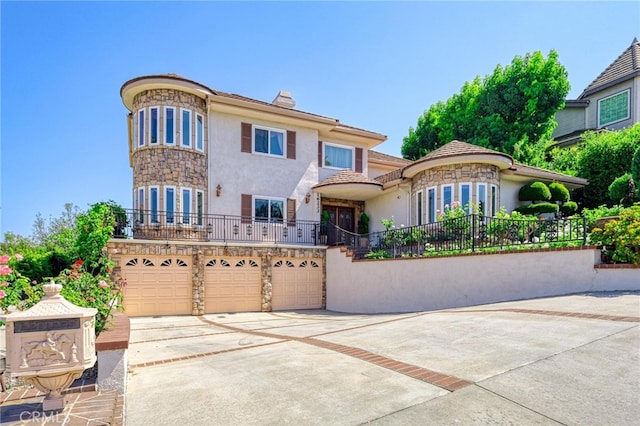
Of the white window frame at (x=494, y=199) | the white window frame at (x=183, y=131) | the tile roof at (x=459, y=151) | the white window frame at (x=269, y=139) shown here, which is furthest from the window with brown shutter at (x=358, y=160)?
the white window frame at (x=183, y=131)

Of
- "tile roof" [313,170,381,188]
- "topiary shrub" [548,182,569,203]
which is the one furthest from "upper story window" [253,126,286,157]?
"topiary shrub" [548,182,569,203]

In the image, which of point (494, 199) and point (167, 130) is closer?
point (167, 130)

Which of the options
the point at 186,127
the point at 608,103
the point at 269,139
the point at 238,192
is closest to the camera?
the point at 186,127

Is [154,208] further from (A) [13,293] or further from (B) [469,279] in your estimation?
(B) [469,279]

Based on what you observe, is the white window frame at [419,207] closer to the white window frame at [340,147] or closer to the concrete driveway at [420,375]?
the white window frame at [340,147]

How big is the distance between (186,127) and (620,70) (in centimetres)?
3008

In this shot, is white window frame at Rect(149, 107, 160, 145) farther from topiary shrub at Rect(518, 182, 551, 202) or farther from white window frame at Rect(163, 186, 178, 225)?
topiary shrub at Rect(518, 182, 551, 202)

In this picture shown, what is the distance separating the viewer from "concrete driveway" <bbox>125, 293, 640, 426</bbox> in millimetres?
3494

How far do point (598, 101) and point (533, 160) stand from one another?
28.6 feet

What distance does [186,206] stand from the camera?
14.8 metres

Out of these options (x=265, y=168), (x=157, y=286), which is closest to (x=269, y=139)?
(x=265, y=168)

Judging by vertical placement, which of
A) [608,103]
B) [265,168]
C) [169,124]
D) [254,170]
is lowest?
[254,170]

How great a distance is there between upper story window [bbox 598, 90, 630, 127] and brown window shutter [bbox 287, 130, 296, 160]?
77.9 ft

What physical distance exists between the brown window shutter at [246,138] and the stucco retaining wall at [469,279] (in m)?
6.88
